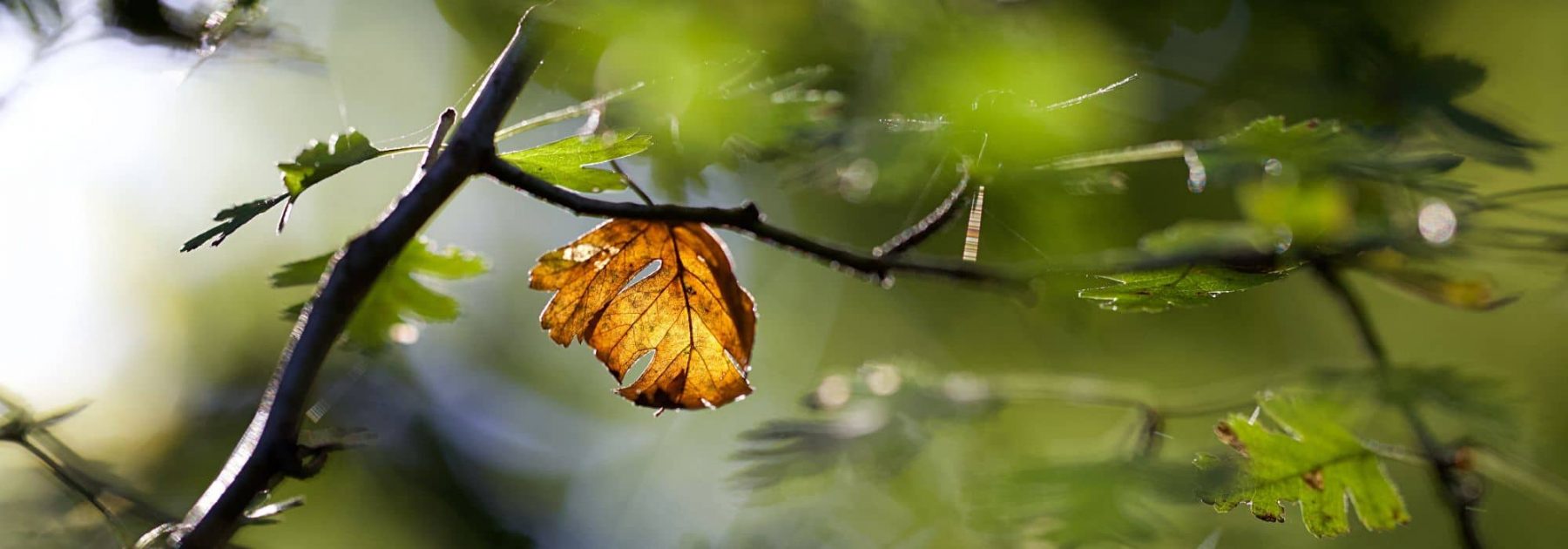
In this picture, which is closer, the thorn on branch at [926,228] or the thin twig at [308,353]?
the thin twig at [308,353]

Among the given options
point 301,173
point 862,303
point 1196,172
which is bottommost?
point 862,303

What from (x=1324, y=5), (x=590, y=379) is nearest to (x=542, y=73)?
(x=1324, y=5)

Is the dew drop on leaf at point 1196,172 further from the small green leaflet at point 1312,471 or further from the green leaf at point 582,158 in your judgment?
the green leaf at point 582,158

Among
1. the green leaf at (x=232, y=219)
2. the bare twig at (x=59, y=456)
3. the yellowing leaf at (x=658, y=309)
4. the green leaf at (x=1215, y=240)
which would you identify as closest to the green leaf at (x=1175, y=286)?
the green leaf at (x=1215, y=240)

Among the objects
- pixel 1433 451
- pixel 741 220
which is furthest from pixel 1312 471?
pixel 741 220

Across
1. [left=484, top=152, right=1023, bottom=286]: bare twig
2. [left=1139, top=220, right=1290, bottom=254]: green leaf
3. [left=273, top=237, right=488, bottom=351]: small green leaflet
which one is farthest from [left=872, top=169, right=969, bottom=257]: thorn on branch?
[left=273, top=237, right=488, bottom=351]: small green leaflet

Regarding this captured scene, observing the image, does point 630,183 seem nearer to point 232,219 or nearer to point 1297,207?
point 232,219

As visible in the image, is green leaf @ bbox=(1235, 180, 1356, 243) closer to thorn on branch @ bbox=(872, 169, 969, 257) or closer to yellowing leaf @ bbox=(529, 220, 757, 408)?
thorn on branch @ bbox=(872, 169, 969, 257)

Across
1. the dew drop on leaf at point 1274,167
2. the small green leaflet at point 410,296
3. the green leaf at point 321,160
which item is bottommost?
the small green leaflet at point 410,296
